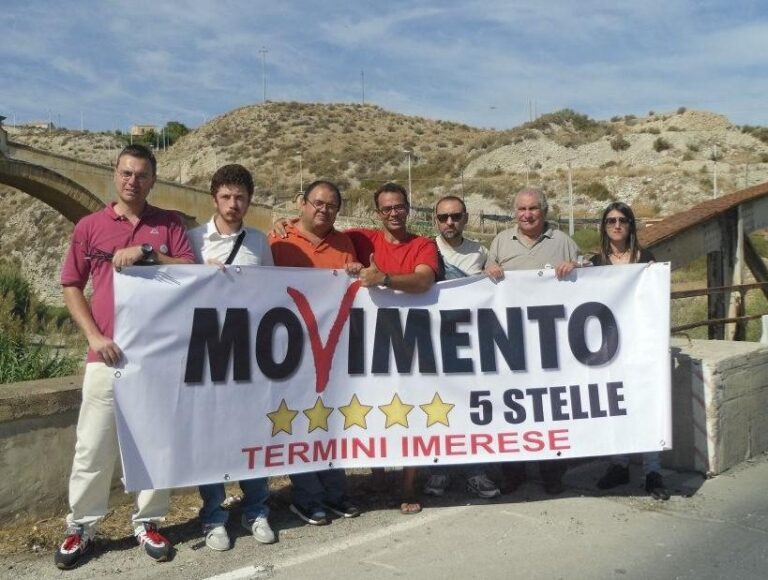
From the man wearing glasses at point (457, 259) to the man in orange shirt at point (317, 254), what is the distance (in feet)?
2.30

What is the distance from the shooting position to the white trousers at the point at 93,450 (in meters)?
4.35

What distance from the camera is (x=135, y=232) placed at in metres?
4.48

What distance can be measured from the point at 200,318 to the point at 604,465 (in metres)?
3.39

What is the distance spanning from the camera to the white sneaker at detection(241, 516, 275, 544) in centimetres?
469

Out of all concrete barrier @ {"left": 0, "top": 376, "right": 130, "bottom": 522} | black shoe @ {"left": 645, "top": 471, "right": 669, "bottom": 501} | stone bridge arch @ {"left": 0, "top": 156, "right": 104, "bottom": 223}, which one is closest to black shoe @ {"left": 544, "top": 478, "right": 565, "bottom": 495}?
black shoe @ {"left": 645, "top": 471, "right": 669, "bottom": 501}

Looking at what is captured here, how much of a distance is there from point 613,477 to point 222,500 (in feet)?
9.00

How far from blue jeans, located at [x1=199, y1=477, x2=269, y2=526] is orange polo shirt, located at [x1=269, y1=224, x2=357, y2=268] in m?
1.35

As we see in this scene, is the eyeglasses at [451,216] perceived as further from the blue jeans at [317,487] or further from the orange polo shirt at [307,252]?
the blue jeans at [317,487]

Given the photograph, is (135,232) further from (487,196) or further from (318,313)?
(487,196)

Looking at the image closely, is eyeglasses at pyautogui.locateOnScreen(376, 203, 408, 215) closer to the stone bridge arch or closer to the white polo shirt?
the white polo shirt

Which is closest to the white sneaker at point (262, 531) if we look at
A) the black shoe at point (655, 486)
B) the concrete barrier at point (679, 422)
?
the concrete barrier at point (679, 422)

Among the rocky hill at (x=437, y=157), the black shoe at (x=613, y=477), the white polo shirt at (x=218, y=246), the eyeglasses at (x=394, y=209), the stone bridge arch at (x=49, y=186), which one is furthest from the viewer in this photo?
the rocky hill at (x=437, y=157)

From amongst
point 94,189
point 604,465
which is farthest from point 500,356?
point 94,189

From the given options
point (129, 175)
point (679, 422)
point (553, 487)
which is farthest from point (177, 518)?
point (679, 422)
